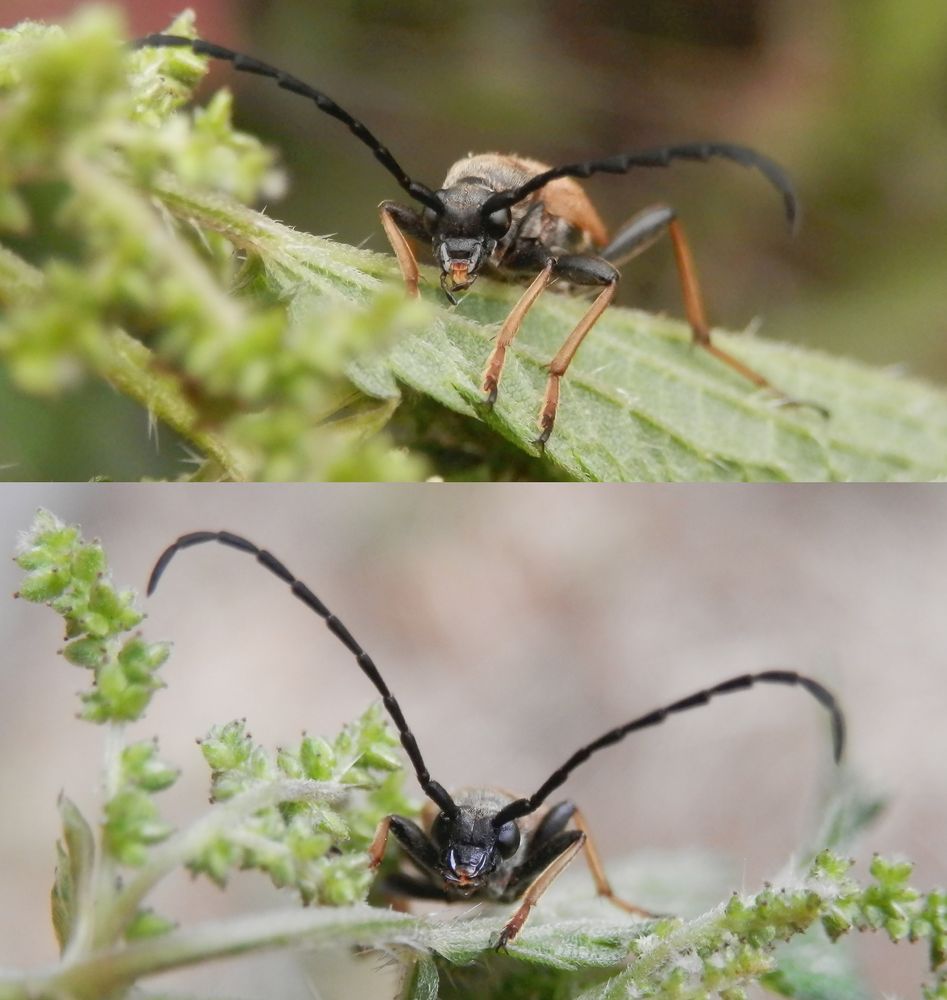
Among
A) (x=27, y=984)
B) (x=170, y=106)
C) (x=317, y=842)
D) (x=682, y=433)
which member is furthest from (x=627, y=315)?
(x=27, y=984)

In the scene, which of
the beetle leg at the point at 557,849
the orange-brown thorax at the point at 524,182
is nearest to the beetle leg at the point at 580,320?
the orange-brown thorax at the point at 524,182

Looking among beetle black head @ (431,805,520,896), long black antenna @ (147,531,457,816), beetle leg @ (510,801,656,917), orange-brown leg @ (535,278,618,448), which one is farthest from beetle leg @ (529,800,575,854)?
orange-brown leg @ (535,278,618,448)

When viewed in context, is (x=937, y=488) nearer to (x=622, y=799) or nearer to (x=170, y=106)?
(x=622, y=799)

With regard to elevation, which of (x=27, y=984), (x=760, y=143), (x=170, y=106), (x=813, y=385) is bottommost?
(x=27, y=984)

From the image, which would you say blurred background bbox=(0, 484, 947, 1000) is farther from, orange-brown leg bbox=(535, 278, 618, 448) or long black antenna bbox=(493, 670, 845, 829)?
orange-brown leg bbox=(535, 278, 618, 448)

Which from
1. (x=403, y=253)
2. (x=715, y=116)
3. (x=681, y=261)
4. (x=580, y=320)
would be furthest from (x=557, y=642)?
(x=403, y=253)
